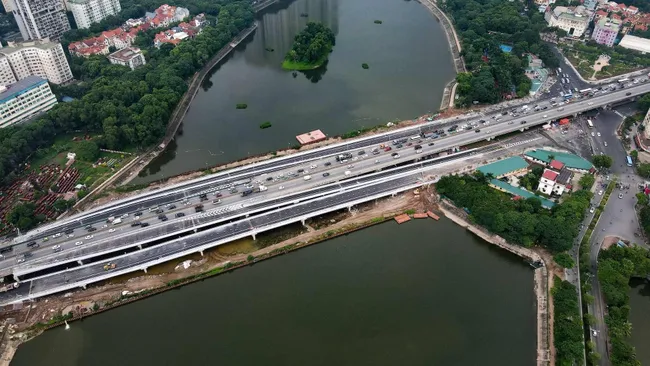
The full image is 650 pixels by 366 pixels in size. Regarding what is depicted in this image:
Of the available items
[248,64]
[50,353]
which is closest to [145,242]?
[50,353]

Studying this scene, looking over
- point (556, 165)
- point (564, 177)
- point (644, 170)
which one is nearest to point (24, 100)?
point (556, 165)

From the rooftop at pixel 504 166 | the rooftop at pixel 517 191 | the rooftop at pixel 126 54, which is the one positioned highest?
the rooftop at pixel 126 54

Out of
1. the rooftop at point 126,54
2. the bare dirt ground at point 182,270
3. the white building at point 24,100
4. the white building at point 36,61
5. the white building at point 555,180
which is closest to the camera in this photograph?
the bare dirt ground at point 182,270

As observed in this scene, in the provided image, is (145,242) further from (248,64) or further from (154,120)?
(248,64)

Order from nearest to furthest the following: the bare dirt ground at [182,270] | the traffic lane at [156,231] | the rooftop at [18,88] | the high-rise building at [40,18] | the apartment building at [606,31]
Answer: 1. the bare dirt ground at [182,270]
2. the traffic lane at [156,231]
3. the rooftop at [18,88]
4. the apartment building at [606,31]
5. the high-rise building at [40,18]

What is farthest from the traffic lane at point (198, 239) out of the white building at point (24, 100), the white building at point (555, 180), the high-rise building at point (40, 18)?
the high-rise building at point (40, 18)

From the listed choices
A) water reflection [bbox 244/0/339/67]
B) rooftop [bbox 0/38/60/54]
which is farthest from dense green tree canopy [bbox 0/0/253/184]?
water reflection [bbox 244/0/339/67]

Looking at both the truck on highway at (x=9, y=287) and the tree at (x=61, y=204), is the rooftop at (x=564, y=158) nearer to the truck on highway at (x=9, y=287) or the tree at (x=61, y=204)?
the tree at (x=61, y=204)
